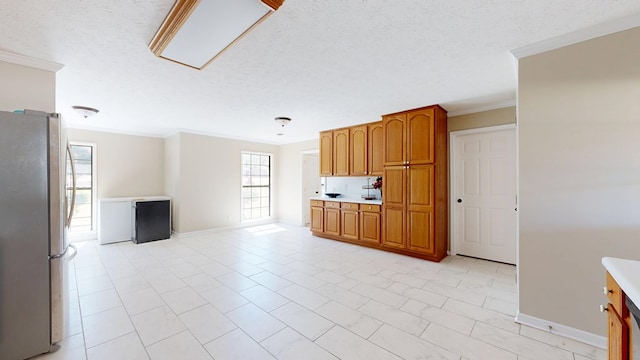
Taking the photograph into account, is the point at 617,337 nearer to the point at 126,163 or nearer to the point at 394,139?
the point at 394,139

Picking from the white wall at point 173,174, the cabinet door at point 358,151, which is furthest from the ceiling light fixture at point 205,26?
the white wall at point 173,174

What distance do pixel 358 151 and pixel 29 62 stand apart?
14.3ft

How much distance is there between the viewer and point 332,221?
203 inches

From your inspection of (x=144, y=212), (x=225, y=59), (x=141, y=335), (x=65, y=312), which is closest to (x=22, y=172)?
(x=65, y=312)

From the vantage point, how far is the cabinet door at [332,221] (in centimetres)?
505

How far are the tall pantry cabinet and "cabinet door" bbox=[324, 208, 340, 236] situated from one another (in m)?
1.07

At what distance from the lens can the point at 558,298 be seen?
6.67ft

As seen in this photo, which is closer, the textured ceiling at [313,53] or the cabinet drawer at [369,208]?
the textured ceiling at [313,53]

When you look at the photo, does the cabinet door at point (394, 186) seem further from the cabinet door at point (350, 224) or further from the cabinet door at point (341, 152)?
the cabinet door at point (341, 152)

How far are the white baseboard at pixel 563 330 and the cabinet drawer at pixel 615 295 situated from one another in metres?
1.12

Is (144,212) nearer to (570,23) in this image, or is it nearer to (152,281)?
(152,281)

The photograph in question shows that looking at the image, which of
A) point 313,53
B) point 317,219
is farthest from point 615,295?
point 317,219

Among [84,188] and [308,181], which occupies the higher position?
[308,181]

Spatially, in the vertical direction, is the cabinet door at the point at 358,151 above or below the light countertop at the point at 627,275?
above
